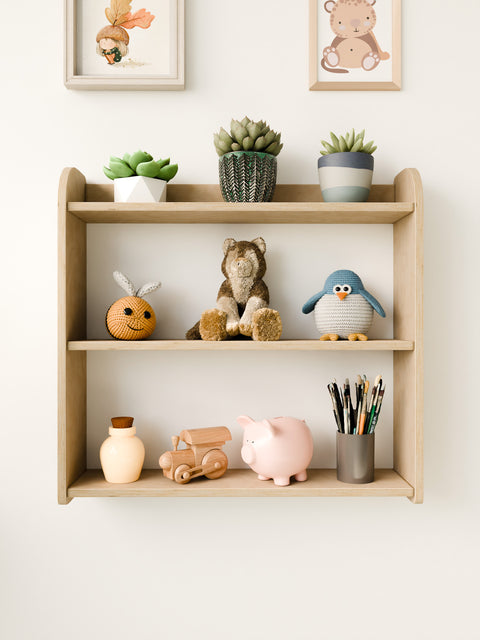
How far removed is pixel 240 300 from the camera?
116 cm

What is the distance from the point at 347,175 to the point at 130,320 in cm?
52

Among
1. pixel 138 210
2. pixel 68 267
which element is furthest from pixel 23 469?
pixel 138 210

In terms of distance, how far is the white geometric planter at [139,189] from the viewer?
3.55 feet

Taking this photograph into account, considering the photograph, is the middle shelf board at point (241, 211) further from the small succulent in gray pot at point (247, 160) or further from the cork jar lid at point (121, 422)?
the cork jar lid at point (121, 422)

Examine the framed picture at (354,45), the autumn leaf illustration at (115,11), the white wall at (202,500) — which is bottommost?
the white wall at (202,500)

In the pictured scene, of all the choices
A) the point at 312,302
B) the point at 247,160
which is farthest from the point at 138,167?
the point at 312,302

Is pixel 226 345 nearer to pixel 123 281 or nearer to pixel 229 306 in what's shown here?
pixel 229 306

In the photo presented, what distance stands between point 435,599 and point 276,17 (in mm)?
1348

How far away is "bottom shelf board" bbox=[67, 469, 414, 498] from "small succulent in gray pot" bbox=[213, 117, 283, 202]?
570mm

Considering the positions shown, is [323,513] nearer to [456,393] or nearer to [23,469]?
[456,393]

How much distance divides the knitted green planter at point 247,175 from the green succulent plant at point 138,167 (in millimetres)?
120

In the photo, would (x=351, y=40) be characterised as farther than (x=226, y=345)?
Yes

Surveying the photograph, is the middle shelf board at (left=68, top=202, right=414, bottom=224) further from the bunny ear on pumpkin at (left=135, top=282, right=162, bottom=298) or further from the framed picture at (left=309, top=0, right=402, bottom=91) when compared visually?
the framed picture at (left=309, top=0, right=402, bottom=91)

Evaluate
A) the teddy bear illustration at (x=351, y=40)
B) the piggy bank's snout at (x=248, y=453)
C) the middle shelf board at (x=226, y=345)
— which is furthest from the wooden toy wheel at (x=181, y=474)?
the teddy bear illustration at (x=351, y=40)
